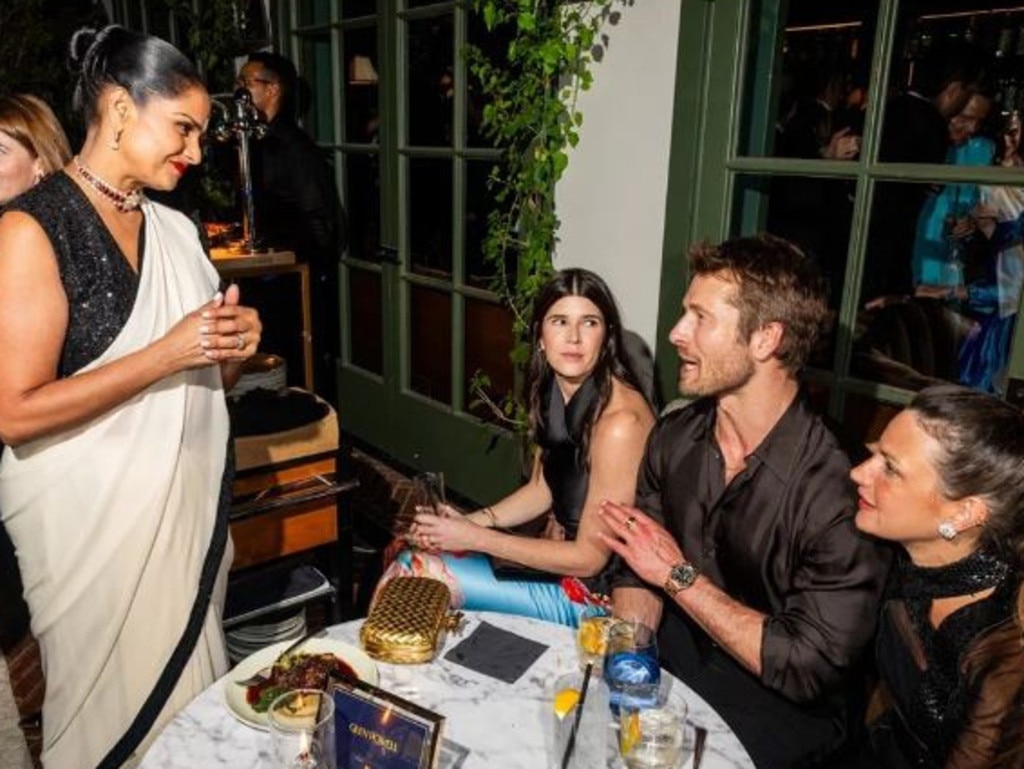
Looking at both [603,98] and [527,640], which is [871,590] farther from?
[603,98]

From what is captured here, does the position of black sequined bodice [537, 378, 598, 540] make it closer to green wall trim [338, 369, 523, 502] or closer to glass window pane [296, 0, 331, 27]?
green wall trim [338, 369, 523, 502]

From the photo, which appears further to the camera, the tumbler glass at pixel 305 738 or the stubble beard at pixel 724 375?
the stubble beard at pixel 724 375

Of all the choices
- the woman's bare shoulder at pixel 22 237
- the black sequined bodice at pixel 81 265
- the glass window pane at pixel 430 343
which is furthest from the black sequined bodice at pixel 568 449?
the glass window pane at pixel 430 343

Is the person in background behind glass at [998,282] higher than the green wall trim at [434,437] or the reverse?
higher

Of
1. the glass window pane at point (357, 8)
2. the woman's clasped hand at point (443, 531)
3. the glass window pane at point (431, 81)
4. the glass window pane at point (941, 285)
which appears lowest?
the woman's clasped hand at point (443, 531)

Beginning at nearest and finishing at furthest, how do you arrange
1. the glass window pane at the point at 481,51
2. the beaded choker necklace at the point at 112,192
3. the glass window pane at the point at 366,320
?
the beaded choker necklace at the point at 112,192, the glass window pane at the point at 481,51, the glass window pane at the point at 366,320

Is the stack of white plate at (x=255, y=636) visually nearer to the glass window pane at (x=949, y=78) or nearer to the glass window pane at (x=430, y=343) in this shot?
the glass window pane at (x=430, y=343)

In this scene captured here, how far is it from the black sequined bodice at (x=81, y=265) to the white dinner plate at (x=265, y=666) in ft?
2.01

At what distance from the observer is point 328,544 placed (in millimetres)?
2301

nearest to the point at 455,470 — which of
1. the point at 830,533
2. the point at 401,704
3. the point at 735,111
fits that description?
the point at 735,111

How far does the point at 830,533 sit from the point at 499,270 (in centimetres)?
168

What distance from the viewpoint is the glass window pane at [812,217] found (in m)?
1.98

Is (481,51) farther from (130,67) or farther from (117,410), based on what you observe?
(117,410)

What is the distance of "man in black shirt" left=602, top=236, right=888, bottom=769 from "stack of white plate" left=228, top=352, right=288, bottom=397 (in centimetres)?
111
